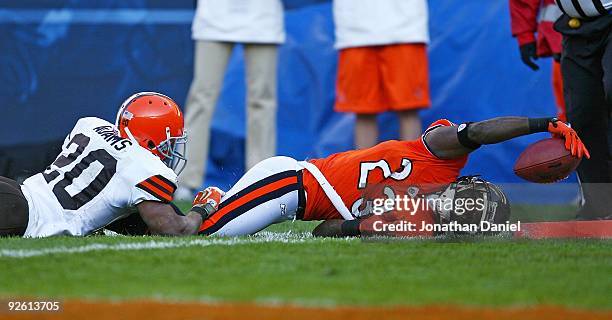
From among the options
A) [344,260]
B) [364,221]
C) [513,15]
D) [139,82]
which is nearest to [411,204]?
[364,221]

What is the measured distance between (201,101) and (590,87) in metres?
3.01

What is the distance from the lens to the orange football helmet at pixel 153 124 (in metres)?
5.34

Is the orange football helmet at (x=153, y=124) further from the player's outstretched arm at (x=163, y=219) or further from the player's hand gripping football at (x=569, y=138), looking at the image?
the player's hand gripping football at (x=569, y=138)

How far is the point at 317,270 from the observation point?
414 cm

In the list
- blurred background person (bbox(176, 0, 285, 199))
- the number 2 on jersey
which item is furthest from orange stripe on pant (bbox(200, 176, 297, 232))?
blurred background person (bbox(176, 0, 285, 199))

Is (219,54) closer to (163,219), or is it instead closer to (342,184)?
(342,184)

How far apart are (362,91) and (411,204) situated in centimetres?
295

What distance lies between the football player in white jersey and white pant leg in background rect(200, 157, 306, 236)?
0.41ft

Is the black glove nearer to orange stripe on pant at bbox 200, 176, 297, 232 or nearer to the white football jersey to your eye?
orange stripe on pant at bbox 200, 176, 297, 232

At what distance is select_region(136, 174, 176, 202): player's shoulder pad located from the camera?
5.00 meters

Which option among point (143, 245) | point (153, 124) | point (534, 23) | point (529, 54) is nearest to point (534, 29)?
point (534, 23)

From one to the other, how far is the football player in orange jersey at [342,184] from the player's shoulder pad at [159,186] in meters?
0.34

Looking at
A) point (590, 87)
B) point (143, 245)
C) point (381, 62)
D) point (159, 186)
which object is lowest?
point (143, 245)

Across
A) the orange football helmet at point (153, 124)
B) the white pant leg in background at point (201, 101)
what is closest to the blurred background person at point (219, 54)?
the white pant leg in background at point (201, 101)
